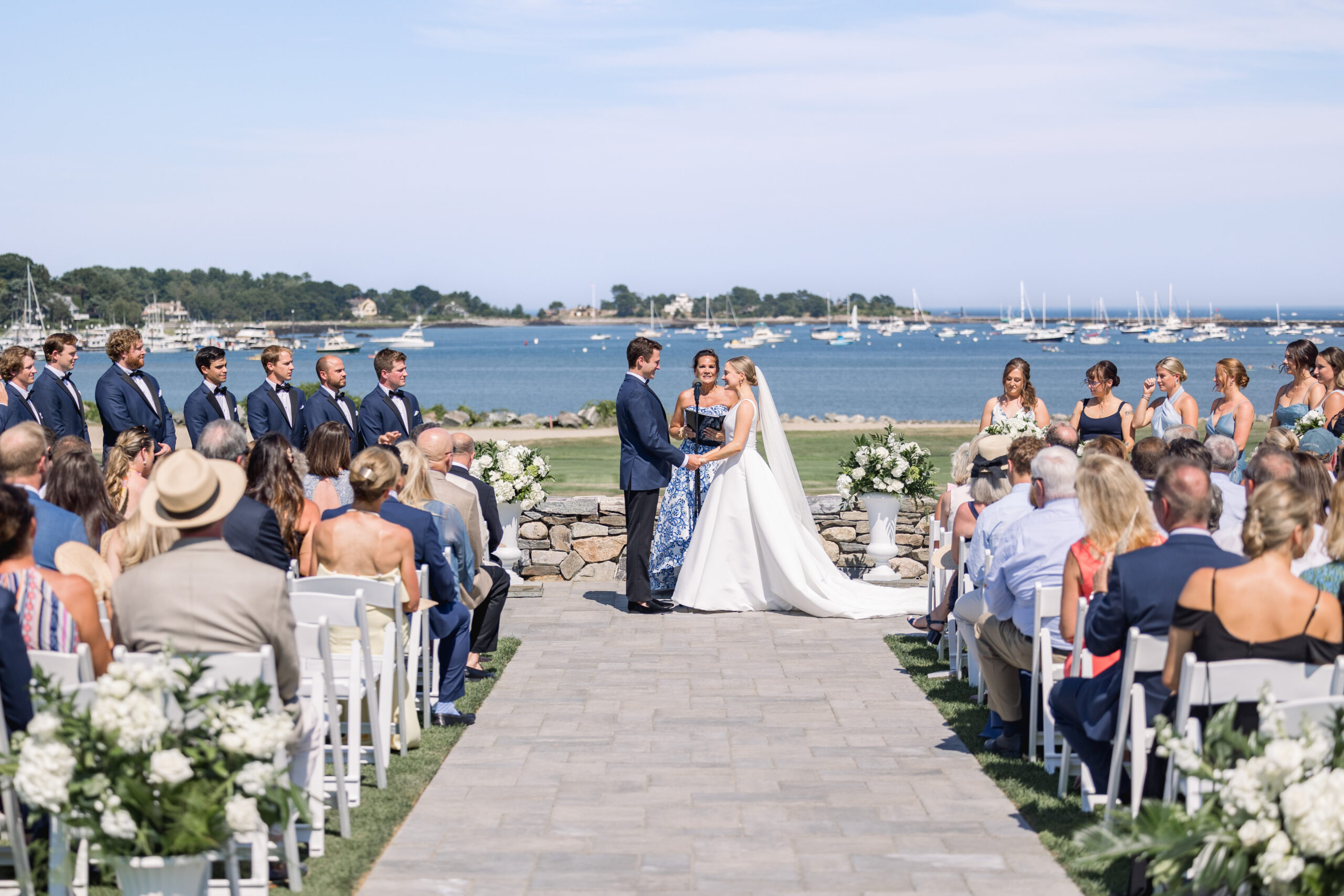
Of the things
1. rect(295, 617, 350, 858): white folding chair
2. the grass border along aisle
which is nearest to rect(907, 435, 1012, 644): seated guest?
the grass border along aisle

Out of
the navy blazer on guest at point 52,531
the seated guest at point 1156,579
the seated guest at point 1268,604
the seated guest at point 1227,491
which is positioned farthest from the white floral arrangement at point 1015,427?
the navy blazer on guest at point 52,531

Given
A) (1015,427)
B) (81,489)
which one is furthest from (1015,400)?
(81,489)

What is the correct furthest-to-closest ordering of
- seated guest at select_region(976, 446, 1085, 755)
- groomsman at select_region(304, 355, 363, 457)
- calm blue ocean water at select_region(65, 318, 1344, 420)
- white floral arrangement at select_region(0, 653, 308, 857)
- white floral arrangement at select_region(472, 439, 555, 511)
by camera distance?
calm blue ocean water at select_region(65, 318, 1344, 420), white floral arrangement at select_region(472, 439, 555, 511), groomsman at select_region(304, 355, 363, 457), seated guest at select_region(976, 446, 1085, 755), white floral arrangement at select_region(0, 653, 308, 857)

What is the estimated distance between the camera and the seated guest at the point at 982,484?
25.7ft

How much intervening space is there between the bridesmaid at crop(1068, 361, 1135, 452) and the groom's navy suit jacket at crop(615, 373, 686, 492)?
3256 millimetres

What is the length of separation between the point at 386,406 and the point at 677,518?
2447 millimetres

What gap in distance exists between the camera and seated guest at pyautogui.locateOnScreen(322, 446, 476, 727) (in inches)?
240

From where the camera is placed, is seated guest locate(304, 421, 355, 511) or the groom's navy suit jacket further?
the groom's navy suit jacket

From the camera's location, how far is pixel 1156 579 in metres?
4.84

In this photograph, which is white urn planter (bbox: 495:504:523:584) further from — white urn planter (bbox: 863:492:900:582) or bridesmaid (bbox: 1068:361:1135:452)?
bridesmaid (bbox: 1068:361:1135:452)

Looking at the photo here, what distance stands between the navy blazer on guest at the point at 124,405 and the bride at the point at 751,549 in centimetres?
409

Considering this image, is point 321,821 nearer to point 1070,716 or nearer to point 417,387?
point 1070,716

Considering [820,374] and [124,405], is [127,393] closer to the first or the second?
[124,405]

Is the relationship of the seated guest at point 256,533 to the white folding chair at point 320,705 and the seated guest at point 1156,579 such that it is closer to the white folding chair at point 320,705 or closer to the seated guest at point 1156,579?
the white folding chair at point 320,705
